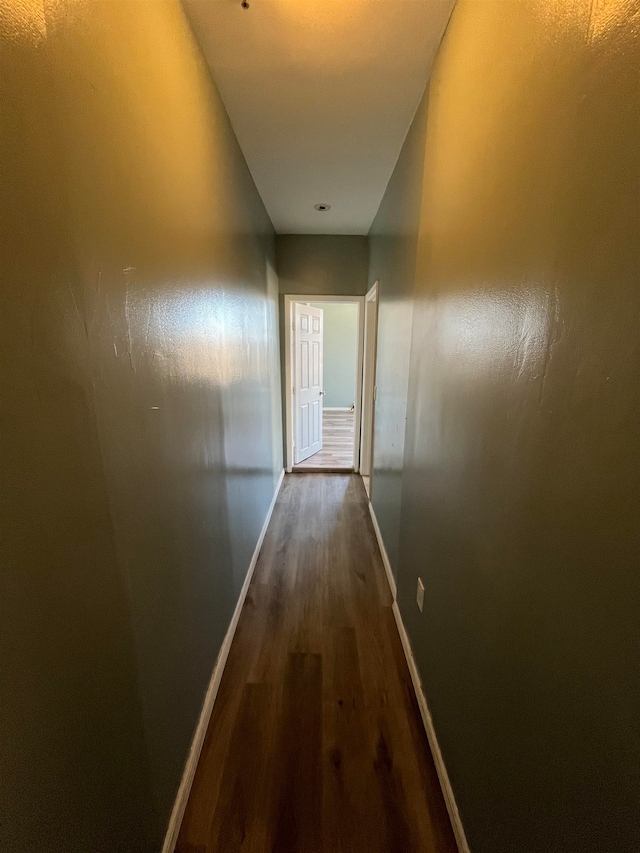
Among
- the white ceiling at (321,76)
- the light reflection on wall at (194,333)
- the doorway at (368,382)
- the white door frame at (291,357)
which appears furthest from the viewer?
the white door frame at (291,357)

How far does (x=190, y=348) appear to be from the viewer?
1.34m

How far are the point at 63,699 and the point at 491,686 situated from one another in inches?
37.5

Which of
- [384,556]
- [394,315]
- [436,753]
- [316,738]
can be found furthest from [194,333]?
[384,556]

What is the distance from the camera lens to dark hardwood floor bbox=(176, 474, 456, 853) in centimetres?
122

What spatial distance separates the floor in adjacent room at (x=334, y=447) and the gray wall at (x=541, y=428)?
336 centimetres

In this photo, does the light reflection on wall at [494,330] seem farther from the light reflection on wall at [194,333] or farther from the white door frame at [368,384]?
the white door frame at [368,384]

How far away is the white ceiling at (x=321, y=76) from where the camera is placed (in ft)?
4.23

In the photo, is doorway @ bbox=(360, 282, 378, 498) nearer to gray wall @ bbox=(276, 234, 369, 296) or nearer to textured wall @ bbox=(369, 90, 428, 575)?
gray wall @ bbox=(276, 234, 369, 296)

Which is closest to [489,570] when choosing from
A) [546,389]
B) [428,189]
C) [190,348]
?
[546,389]

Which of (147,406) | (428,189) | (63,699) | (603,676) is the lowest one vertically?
(63,699)

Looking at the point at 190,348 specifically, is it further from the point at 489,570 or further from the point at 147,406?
the point at 489,570

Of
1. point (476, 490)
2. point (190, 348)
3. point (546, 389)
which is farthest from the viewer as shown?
point (190, 348)

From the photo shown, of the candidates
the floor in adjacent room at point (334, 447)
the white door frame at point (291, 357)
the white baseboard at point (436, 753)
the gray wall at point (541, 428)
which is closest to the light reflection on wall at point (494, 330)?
the gray wall at point (541, 428)

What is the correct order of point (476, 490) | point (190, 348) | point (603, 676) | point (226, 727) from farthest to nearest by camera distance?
1. point (226, 727)
2. point (190, 348)
3. point (476, 490)
4. point (603, 676)
